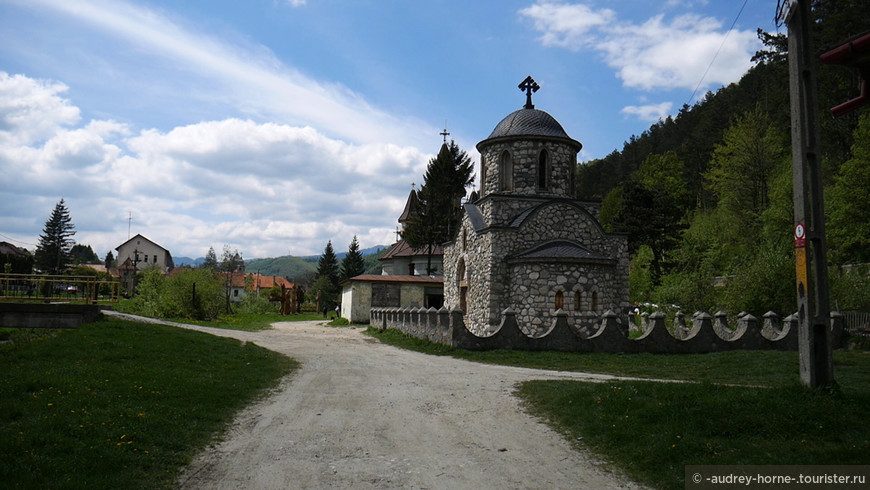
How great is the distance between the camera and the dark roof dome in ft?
82.4

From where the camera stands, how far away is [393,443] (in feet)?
23.5

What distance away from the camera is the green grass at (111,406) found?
5.54 metres

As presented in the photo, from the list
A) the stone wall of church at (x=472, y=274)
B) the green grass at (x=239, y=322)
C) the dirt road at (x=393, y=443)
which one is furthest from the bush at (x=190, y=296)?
the dirt road at (x=393, y=443)

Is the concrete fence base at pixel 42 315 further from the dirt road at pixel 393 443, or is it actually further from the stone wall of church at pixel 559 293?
the stone wall of church at pixel 559 293

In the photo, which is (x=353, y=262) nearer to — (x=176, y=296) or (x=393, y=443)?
(x=176, y=296)

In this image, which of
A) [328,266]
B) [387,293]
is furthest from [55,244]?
[387,293]

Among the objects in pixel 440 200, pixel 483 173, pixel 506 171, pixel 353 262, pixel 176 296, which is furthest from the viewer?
pixel 353 262

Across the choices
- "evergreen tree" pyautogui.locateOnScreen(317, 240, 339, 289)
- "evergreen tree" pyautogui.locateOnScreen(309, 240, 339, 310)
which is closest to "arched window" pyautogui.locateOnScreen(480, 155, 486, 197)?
"evergreen tree" pyautogui.locateOnScreen(309, 240, 339, 310)

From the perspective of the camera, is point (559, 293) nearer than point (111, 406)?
No

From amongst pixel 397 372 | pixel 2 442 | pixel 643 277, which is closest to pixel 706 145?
pixel 643 277

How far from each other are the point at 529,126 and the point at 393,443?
20146 millimetres

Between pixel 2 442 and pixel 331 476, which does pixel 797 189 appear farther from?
pixel 2 442

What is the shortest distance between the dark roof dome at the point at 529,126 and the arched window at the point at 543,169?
0.85 m

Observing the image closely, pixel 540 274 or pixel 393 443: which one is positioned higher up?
pixel 540 274
